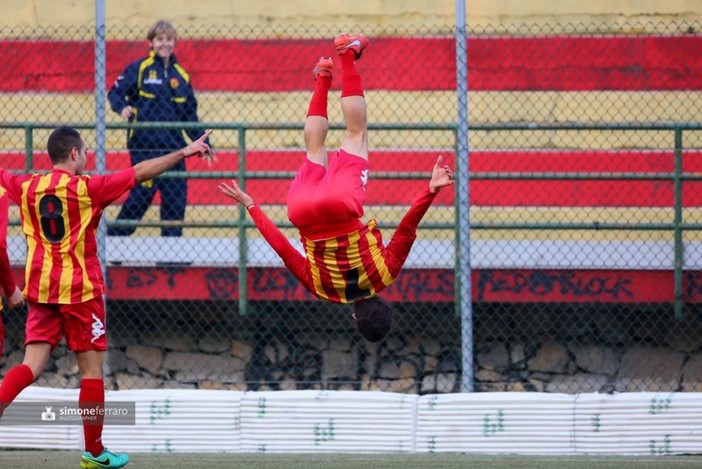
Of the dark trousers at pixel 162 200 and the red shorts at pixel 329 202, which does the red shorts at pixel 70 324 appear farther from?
the dark trousers at pixel 162 200

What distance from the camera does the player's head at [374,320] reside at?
22.8 feet

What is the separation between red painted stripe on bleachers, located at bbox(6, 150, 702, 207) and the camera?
10703 millimetres

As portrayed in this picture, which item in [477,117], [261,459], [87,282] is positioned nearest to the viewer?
[87,282]

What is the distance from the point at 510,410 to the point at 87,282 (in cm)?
332

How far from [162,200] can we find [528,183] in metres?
3.20

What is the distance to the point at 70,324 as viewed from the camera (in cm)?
694

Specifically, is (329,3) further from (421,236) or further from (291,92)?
(421,236)

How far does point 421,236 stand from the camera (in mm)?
10898

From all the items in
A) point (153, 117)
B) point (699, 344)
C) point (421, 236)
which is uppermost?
point (153, 117)

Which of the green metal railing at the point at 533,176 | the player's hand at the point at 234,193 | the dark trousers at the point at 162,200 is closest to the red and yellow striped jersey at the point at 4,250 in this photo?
the player's hand at the point at 234,193

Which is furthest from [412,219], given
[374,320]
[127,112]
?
[127,112]

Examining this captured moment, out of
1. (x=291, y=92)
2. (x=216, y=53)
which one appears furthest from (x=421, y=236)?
(x=216, y=53)

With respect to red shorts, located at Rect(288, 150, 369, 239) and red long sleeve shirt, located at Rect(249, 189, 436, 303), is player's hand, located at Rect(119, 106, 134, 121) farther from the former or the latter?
red long sleeve shirt, located at Rect(249, 189, 436, 303)

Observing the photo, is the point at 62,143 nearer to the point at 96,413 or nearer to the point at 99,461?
the point at 96,413
